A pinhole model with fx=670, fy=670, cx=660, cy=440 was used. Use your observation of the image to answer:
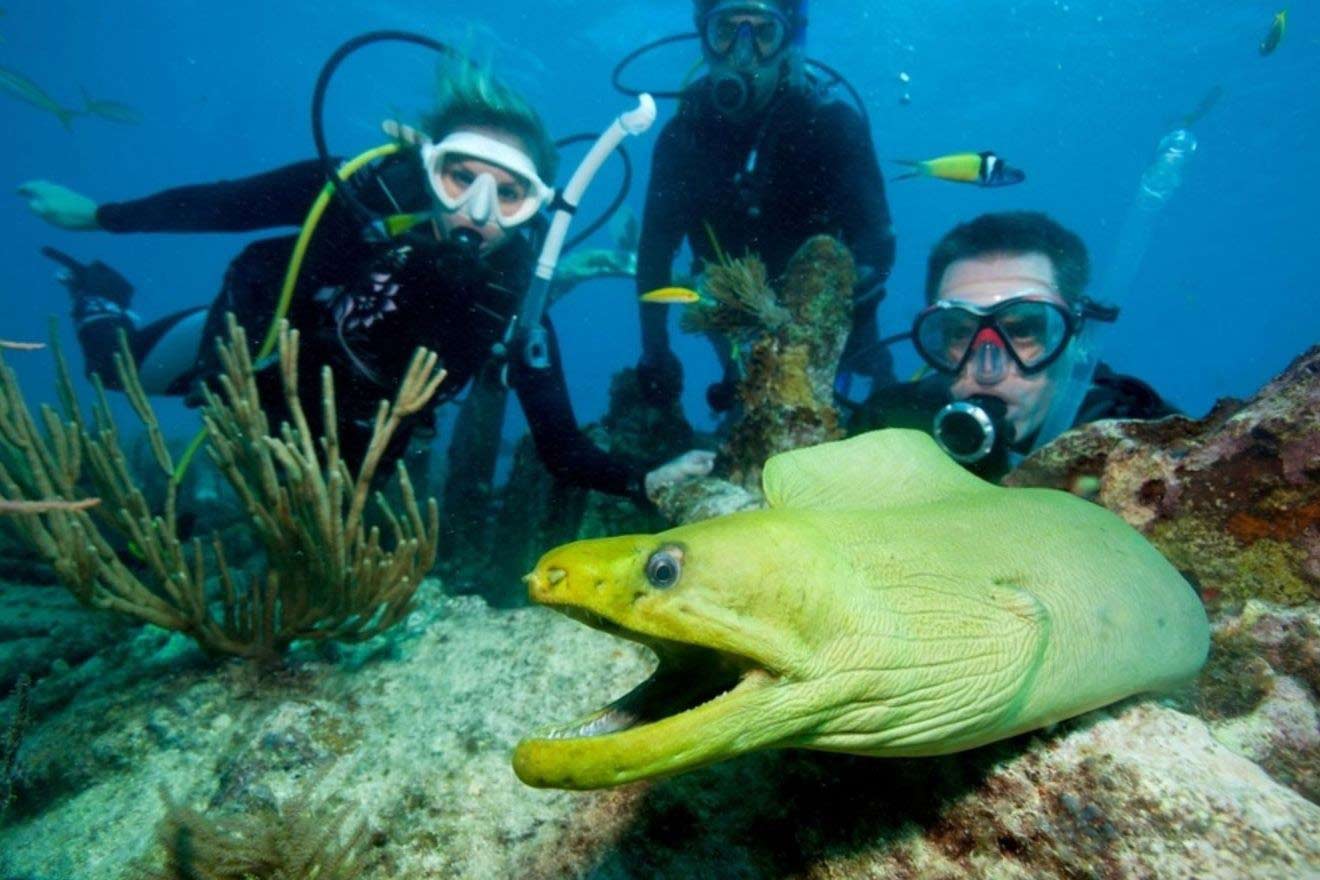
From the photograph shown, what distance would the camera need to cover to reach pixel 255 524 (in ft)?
10.3

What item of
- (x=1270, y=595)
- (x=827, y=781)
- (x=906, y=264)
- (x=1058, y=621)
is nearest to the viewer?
(x=1058, y=621)

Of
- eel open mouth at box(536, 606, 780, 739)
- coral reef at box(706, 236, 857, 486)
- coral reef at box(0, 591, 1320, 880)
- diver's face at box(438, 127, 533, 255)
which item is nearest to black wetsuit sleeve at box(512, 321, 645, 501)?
diver's face at box(438, 127, 533, 255)

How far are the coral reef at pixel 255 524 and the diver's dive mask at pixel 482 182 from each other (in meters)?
2.39

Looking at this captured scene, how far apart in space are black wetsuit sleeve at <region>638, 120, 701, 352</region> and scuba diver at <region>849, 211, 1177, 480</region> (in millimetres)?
3559

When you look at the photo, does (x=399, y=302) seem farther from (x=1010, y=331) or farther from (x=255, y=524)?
(x=1010, y=331)

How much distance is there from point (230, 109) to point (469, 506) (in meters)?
74.7

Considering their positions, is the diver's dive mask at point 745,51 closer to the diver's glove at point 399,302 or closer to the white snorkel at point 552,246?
the white snorkel at point 552,246

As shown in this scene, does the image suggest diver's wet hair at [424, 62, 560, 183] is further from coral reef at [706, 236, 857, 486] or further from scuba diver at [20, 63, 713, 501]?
coral reef at [706, 236, 857, 486]

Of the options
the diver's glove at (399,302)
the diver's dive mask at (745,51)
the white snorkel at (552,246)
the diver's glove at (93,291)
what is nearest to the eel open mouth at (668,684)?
the white snorkel at (552,246)

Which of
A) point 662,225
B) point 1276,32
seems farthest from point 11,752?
point 1276,32

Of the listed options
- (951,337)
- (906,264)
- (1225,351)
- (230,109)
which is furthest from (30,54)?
(1225,351)

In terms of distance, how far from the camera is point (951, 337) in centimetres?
411

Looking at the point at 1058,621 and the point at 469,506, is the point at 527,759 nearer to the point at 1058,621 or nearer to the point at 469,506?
the point at 1058,621

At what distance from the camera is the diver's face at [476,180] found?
527cm
